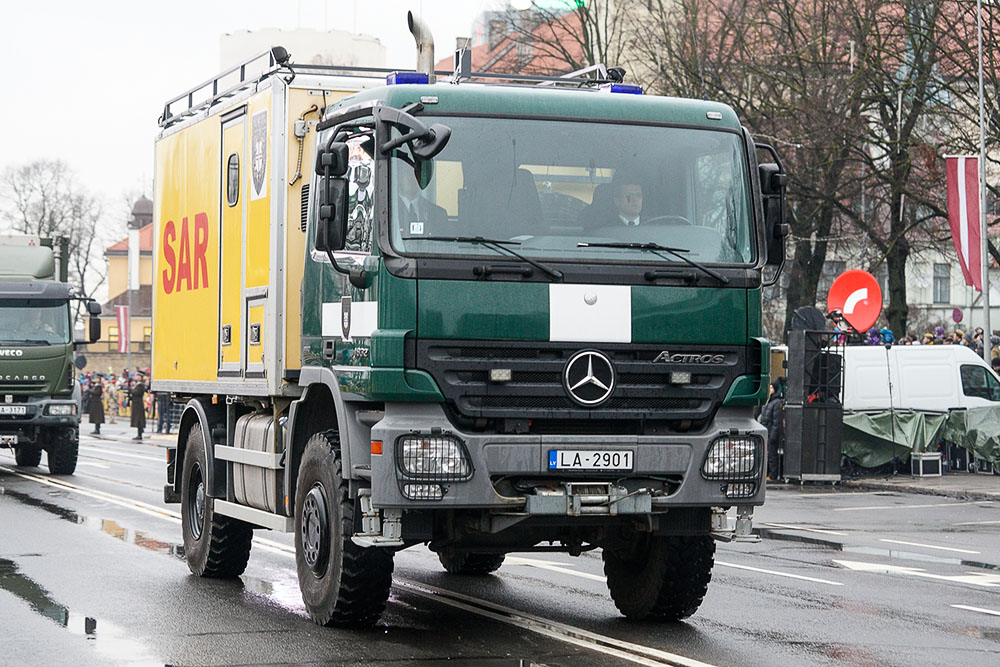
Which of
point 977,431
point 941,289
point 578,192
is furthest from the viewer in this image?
point 941,289

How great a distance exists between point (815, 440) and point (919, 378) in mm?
4256

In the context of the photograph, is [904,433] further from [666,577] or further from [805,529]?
[666,577]

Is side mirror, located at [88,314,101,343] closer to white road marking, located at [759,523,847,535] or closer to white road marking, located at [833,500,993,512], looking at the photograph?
white road marking, located at [833,500,993,512]

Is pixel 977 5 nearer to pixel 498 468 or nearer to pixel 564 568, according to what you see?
pixel 564 568

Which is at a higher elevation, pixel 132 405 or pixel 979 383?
pixel 979 383

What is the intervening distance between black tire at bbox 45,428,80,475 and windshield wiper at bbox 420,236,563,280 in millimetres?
18963

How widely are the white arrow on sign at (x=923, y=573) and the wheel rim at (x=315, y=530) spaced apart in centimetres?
551

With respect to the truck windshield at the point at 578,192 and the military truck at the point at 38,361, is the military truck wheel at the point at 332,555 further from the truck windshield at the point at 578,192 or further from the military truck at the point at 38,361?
the military truck at the point at 38,361

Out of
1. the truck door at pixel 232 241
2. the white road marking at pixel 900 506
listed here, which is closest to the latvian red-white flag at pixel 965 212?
the white road marking at pixel 900 506

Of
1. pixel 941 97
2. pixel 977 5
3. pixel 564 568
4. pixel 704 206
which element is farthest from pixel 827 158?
pixel 704 206

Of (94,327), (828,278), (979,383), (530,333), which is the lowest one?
(979,383)

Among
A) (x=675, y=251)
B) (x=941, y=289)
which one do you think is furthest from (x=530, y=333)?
(x=941, y=289)

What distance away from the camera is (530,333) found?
8688 millimetres

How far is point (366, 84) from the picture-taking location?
10695 mm
